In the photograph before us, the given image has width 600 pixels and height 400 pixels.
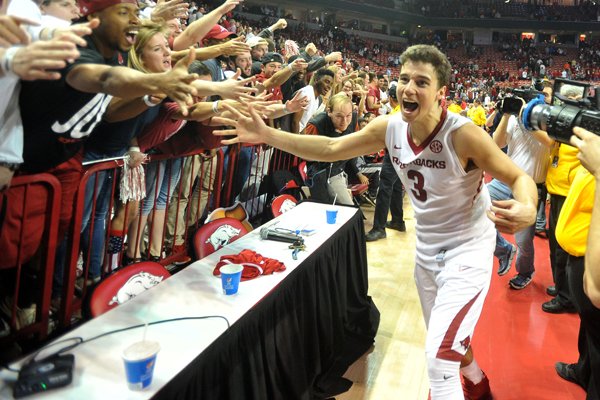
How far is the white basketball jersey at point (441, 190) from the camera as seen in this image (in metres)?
2.18

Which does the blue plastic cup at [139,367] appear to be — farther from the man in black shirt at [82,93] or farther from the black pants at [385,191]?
the black pants at [385,191]

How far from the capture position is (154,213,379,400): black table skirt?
5.56ft

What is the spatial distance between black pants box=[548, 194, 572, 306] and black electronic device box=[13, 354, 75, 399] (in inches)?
135

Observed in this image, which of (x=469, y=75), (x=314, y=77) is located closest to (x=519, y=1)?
(x=469, y=75)

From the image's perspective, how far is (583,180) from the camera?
2391 millimetres

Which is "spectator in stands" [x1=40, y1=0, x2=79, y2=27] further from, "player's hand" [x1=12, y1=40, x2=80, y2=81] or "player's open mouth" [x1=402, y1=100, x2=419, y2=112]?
"player's open mouth" [x1=402, y1=100, x2=419, y2=112]

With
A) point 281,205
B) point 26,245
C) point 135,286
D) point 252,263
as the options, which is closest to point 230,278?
point 252,263

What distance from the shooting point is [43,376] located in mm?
1350

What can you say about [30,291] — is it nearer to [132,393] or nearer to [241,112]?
[132,393]

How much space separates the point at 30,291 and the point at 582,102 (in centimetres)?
275

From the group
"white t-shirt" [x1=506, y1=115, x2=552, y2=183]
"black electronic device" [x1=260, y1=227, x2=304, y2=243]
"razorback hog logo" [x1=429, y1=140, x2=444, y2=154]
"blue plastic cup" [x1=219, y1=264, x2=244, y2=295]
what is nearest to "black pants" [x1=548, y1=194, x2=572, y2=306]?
"white t-shirt" [x1=506, y1=115, x2=552, y2=183]

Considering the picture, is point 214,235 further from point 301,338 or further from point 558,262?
Result: point 558,262

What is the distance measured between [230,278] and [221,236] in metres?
0.88

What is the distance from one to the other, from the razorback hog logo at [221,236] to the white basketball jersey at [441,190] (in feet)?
3.98
